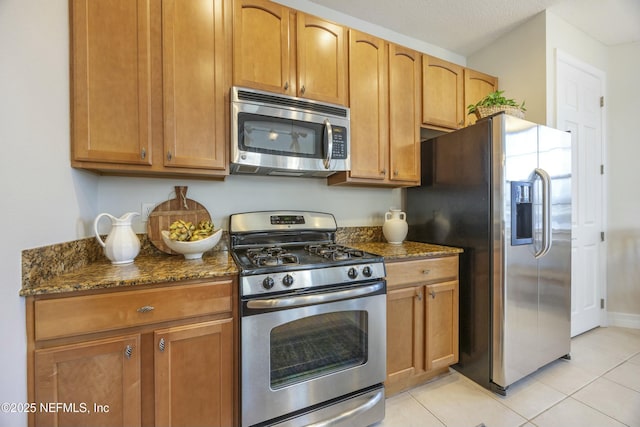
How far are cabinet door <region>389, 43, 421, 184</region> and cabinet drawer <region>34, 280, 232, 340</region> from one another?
4.90ft

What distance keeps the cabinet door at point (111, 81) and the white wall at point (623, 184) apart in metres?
4.08

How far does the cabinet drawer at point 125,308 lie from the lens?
0.96m

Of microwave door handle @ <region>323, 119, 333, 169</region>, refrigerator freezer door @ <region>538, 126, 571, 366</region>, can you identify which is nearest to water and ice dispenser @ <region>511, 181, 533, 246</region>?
refrigerator freezer door @ <region>538, 126, 571, 366</region>

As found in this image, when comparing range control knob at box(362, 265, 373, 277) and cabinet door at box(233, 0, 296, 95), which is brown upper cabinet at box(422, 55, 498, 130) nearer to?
cabinet door at box(233, 0, 296, 95)

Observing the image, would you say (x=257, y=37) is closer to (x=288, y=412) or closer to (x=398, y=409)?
(x=288, y=412)

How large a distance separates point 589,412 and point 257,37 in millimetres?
2951

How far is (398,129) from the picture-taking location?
201 cm

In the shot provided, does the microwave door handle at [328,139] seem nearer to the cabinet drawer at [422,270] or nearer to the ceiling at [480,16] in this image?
the cabinet drawer at [422,270]

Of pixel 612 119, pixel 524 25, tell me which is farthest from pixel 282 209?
pixel 612 119

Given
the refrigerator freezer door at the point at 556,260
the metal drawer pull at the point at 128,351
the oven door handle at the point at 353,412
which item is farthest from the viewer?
the refrigerator freezer door at the point at 556,260

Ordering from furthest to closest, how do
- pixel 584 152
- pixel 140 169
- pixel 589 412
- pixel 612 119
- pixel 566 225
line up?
pixel 612 119 < pixel 584 152 < pixel 566 225 < pixel 589 412 < pixel 140 169

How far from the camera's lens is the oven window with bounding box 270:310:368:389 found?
4.15ft

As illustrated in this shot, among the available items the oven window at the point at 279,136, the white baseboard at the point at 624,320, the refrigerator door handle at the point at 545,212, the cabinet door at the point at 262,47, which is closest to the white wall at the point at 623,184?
the white baseboard at the point at 624,320

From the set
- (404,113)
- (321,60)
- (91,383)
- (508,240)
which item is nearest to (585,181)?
(508,240)
